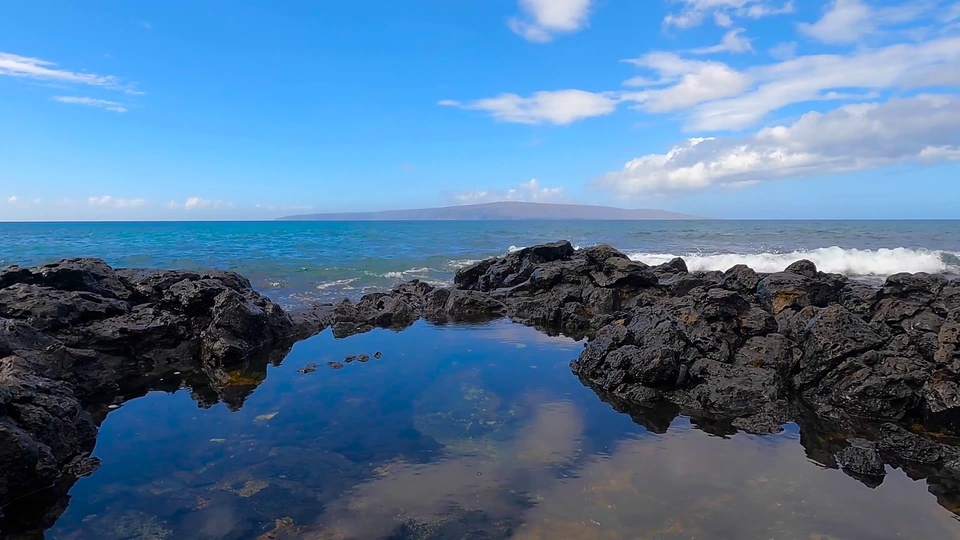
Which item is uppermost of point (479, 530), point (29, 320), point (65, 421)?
point (29, 320)

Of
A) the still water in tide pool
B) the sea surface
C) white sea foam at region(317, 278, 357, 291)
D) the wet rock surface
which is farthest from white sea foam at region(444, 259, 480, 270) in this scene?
the still water in tide pool

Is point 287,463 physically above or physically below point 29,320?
below

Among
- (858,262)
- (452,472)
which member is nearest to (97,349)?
(452,472)

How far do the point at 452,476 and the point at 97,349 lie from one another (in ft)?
30.0

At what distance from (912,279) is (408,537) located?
1306cm

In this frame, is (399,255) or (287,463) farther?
(399,255)

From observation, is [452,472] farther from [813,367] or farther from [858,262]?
[858,262]

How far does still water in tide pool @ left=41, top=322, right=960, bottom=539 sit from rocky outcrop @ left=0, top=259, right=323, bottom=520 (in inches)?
20.5

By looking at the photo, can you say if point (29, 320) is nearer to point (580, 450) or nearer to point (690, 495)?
point (580, 450)

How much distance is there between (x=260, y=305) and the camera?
14844 millimetres

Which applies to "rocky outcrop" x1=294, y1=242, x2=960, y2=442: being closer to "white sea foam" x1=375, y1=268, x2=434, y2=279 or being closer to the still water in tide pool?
the still water in tide pool

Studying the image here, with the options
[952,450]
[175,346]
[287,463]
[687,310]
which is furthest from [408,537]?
[175,346]

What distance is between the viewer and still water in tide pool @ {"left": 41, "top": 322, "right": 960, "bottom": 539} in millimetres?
5566

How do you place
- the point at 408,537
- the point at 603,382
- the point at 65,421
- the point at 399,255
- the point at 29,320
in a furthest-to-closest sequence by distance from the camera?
the point at 399,255 → the point at 29,320 → the point at 603,382 → the point at 65,421 → the point at 408,537
